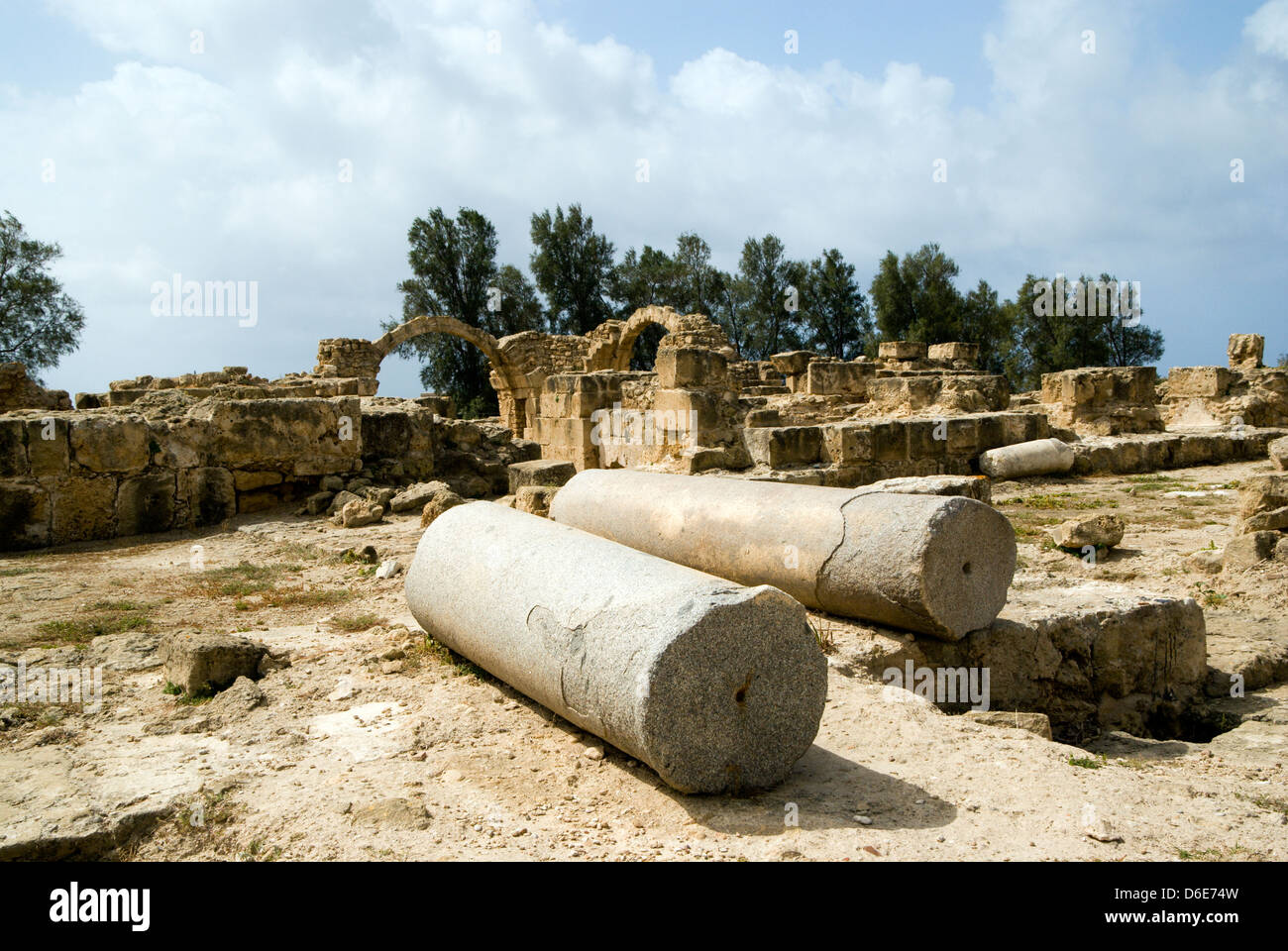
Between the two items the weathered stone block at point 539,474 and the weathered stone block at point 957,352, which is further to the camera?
the weathered stone block at point 957,352

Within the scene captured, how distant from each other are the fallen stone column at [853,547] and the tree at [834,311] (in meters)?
36.7

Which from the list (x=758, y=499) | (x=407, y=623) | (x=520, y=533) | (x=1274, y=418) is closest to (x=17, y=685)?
(x=407, y=623)

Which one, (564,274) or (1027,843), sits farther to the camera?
(564,274)

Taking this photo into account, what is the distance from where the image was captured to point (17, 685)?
385 cm

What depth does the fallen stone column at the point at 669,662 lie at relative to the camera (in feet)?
8.86

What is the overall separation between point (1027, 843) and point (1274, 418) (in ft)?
51.3

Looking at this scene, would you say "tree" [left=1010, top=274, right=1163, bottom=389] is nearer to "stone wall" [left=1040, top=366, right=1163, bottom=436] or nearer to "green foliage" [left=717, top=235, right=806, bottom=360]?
"green foliage" [left=717, top=235, right=806, bottom=360]

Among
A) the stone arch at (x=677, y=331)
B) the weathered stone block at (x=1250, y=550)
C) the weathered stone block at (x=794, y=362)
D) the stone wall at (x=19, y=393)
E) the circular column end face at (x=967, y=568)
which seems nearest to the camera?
the circular column end face at (x=967, y=568)

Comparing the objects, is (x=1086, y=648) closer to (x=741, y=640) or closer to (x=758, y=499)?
(x=758, y=499)

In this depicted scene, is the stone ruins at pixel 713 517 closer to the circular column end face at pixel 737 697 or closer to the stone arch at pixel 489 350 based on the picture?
the circular column end face at pixel 737 697

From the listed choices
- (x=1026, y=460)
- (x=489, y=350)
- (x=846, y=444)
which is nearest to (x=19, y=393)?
(x=489, y=350)

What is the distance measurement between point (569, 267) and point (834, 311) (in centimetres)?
1260

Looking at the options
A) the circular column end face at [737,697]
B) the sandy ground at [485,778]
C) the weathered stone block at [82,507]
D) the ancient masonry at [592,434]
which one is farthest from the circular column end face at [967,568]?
the weathered stone block at [82,507]

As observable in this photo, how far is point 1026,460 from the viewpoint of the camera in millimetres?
10938
